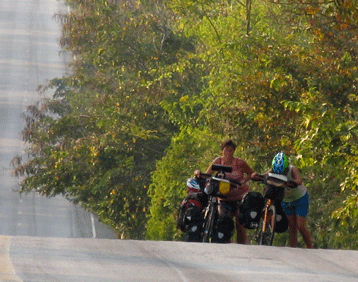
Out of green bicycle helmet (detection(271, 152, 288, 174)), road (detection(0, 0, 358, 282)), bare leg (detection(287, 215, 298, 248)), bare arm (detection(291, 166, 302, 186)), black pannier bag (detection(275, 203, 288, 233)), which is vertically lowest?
bare leg (detection(287, 215, 298, 248))

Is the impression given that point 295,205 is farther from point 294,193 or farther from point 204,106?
point 204,106

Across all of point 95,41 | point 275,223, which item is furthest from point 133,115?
point 275,223

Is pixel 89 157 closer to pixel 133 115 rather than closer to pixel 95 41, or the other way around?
pixel 133 115

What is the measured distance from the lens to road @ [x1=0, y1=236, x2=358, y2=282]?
5234mm

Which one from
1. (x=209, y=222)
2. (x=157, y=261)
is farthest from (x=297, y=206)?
(x=157, y=261)

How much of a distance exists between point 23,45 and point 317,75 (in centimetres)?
5984

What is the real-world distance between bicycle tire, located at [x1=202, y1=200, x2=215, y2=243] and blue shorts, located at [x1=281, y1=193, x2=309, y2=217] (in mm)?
682

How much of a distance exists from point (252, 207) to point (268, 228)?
26 cm

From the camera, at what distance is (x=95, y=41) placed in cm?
3033

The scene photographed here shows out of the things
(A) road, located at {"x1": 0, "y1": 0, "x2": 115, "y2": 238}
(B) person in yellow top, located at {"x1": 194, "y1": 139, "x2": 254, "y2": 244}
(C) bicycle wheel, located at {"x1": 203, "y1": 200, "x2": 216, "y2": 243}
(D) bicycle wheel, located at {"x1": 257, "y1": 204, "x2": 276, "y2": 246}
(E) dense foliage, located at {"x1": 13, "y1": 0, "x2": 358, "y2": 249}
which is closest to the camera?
(D) bicycle wheel, located at {"x1": 257, "y1": 204, "x2": 276, "y2": 246}

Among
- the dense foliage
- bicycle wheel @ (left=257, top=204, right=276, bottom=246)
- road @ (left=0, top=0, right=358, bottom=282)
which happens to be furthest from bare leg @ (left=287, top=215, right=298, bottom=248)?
road @ (left=0, top=0, right=358, bottom=282)

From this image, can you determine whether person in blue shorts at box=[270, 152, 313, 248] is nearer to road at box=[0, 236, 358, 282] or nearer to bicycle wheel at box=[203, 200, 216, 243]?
bicycle wheel at box=[203, 200, 216, 243]

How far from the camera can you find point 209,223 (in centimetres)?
901

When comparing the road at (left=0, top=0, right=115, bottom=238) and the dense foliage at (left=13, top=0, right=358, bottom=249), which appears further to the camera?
the road at (left=0, top=0, right=115, bottom=238)
